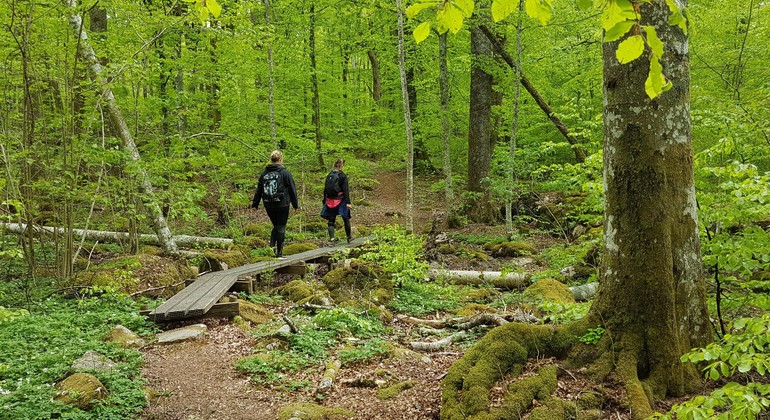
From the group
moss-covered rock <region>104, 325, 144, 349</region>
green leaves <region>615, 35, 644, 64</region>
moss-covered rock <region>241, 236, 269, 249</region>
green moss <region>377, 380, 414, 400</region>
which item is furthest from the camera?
moss-covered rock <region>241, 236, 269, 249</region>

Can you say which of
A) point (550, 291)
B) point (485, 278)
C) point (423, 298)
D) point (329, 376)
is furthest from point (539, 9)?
point (485, 278)

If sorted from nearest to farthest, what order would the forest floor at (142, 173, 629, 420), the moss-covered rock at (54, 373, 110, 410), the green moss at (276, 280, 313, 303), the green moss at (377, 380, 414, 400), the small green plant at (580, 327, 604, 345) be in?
the moss-covered rock at (54, 373, 110, 410)
the small green plant at (580, 327, 604, 345)
the forest floor at (142, 173, 629, 420)
the green moss at (377, 380, 414, 400)
the green moss at (276, 280, 313, 303)

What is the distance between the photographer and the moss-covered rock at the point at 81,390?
346cm

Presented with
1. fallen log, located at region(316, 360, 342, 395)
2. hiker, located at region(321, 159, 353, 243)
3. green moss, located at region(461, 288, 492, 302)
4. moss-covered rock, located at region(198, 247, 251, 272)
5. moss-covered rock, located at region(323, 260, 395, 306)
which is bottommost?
green moss, located at region(461, 288, 492, 302)

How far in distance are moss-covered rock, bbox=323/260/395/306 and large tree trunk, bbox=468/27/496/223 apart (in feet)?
20.8

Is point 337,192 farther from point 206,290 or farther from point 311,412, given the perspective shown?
point 311,412

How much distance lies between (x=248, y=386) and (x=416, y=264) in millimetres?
3776

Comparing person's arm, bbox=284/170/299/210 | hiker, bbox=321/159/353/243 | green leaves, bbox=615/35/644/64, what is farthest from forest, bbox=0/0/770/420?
hiker, bbox=321/159/353/243

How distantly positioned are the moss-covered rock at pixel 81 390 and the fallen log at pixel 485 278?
6005 mm

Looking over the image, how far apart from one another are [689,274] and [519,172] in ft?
27.8

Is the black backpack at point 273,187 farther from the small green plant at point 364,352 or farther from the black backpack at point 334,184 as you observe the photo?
the small green plant at point 364,352

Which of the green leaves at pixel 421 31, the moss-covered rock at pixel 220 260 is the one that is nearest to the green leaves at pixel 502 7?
the green leaves at pixel 421 31

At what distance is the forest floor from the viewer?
374 cm

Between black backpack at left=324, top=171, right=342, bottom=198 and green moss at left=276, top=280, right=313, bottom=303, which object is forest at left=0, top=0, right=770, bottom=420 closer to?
→ green moss at left=276, top=280, right=313, bottom=303
